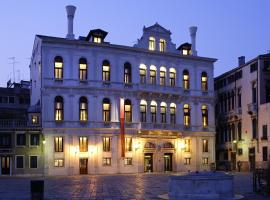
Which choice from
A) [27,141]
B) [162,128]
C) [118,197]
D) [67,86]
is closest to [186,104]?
[162,128]

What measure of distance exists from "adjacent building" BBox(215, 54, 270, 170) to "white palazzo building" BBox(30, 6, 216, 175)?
2.91 metres

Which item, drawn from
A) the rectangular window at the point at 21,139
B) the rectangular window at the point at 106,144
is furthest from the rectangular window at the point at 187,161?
the rectangular window at the point at 21,139

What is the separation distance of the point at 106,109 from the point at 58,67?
7134 millimetres

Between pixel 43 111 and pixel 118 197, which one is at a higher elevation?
pixel 43 111

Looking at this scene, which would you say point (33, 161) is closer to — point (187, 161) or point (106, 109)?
point (106, 109)

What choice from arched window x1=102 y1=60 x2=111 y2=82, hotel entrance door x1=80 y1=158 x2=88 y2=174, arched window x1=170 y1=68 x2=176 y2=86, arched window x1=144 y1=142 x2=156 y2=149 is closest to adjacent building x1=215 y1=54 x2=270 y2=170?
arched window x1=170 y1=68 x2=176 y2=86

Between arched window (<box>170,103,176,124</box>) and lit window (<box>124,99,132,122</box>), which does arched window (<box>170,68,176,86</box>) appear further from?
lit window (<box>124,99,132,122</box>)

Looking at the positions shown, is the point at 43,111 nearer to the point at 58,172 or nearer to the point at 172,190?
the point at 58,172

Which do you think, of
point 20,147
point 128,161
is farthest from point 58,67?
point 128,161

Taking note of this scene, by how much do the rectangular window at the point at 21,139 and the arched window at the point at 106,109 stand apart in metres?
9.08

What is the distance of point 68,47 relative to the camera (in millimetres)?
56531

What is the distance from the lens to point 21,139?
55281 mm

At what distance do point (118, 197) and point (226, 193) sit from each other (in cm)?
521

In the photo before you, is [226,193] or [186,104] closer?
[226,193]
